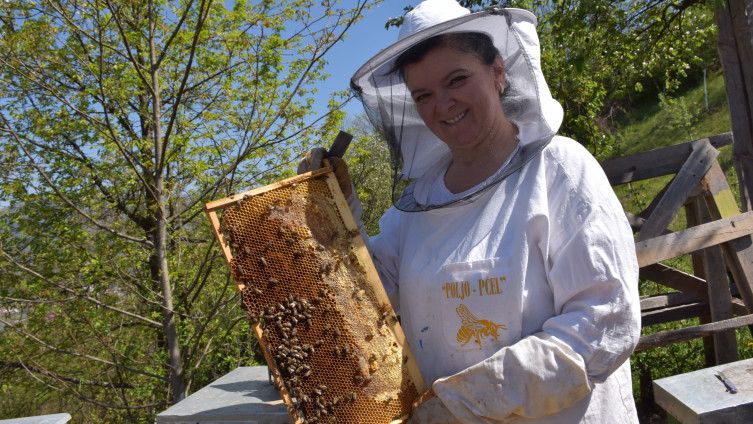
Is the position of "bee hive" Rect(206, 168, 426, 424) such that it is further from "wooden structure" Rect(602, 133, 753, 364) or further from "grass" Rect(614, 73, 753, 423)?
"grass" Rect(614, 73, 753, 423)

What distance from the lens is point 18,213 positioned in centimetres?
679

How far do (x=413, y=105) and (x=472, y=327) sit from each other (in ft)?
3.76

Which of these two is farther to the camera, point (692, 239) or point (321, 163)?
point (692, 239)

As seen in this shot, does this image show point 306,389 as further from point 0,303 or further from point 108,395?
point 108,395

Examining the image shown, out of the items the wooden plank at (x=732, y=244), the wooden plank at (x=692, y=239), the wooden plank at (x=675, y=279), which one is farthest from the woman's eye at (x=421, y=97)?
the wooden plank at (x=675, y=279)

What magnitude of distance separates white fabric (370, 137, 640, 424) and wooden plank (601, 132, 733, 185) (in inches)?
139

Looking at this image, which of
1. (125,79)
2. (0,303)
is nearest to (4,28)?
(125,79)

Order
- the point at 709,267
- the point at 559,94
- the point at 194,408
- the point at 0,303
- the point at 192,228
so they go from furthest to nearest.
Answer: the point at 559,94
the point at 192,228
the point at 0,303
the point at 709,267
the point at 194,408

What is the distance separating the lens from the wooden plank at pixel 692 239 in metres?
4.02

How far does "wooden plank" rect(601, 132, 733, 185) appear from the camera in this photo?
4.80 meters

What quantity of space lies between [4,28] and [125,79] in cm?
114

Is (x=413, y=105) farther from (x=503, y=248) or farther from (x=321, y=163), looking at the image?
(x=503, y=248)

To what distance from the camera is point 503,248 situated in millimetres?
1741

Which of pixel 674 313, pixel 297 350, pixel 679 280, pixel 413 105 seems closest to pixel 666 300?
pixel 674 313
